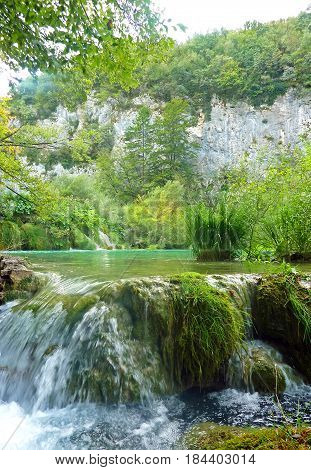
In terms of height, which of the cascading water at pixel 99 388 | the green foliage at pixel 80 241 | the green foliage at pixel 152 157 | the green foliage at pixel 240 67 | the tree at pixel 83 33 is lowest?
the cascading water at pixel 99 388

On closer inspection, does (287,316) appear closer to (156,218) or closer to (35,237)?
(35,237)

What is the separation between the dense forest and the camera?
4.80 meters

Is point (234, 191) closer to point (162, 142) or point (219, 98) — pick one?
point (162, 142)

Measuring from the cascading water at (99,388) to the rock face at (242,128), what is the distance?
89.0ft

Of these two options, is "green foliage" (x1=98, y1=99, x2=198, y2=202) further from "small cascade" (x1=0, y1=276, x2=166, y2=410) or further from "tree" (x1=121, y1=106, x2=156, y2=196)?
"small cascade" (x1=0, y1=276, x2=166, y2=410)

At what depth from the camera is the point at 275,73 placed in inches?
1154

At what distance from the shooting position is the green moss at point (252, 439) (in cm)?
124

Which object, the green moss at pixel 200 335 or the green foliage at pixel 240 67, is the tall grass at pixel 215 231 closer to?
the green moss at pixel 200 335

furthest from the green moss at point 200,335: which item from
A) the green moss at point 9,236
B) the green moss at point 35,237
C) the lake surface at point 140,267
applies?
the green moss at point 35,237

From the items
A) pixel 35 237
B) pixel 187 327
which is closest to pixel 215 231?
pixel 187 327

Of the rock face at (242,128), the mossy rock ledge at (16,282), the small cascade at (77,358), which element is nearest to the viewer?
the small cascade at (77,358)

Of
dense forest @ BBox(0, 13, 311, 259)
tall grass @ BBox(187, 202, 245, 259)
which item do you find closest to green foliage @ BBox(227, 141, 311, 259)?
dense forest @ BBox(0, 13, 311, 259)

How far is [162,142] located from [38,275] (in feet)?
82.6

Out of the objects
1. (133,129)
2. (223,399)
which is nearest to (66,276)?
(223,399)
